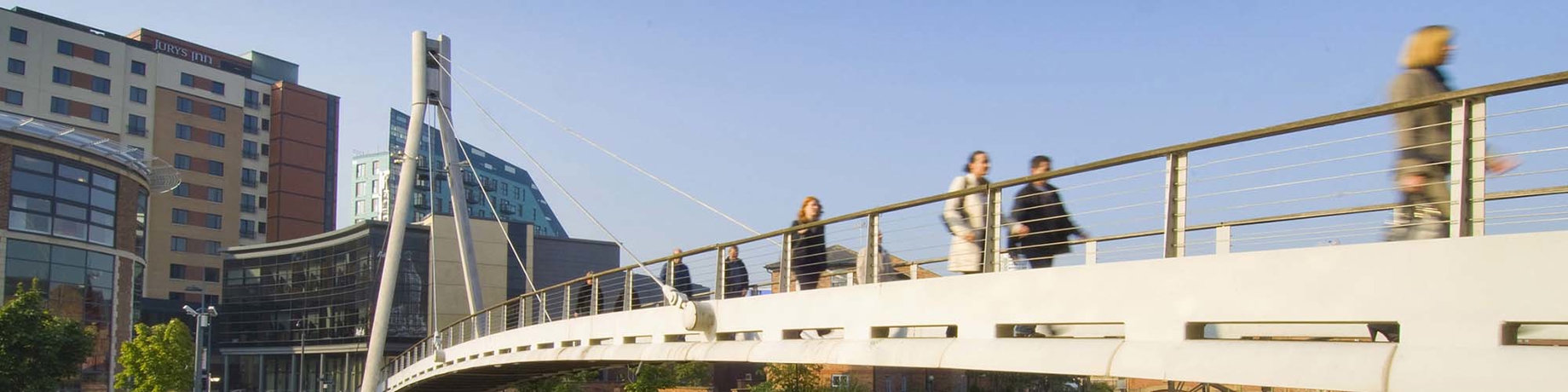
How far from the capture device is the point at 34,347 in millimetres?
30094

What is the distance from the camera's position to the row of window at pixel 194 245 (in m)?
77.6

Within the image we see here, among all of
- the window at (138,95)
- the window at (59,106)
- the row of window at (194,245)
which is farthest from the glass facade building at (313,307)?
the window at (59,106)

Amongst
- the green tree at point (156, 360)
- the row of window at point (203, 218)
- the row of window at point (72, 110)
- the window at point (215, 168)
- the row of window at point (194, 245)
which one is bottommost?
the green tree at point (156, 360)

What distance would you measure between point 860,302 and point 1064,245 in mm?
2004

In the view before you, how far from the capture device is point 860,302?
1094 centimetres

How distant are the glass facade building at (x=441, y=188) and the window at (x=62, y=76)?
26.6 meters

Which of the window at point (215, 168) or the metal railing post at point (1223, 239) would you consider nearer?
the metal railing post at point (1223, 239)

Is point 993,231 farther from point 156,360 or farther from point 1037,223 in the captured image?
point 156,360

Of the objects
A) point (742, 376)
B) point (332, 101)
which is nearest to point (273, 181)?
point (332, 101)

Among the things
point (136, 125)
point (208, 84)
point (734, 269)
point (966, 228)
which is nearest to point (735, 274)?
point (734, 269)

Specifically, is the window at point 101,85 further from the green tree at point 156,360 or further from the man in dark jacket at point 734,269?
the man in dark jacket at point 734,269

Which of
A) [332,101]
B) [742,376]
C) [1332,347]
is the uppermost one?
[332,101]

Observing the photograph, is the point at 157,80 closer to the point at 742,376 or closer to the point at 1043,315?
the point at 742,376

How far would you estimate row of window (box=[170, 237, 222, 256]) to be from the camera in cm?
7755
